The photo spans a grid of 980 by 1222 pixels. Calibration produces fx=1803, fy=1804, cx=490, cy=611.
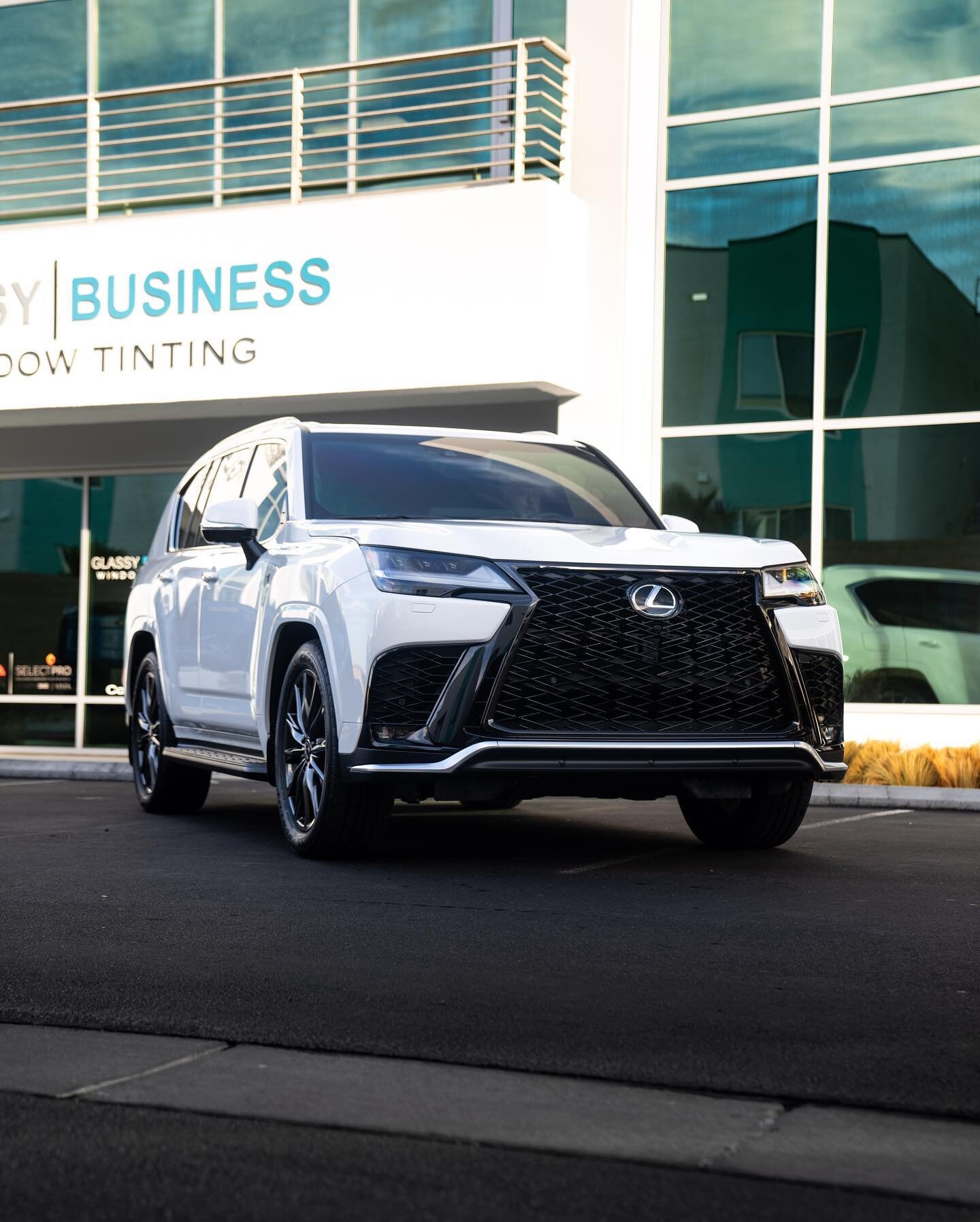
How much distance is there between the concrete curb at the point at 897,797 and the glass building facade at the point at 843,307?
3.11 metres

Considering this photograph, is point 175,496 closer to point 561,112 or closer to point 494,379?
point 494,379

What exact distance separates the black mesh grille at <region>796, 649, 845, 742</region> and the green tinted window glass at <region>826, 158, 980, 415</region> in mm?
8337

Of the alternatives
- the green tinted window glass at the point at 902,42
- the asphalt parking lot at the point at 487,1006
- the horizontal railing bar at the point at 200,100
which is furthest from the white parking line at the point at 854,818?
the horizontal railing bar at the point at 200,100

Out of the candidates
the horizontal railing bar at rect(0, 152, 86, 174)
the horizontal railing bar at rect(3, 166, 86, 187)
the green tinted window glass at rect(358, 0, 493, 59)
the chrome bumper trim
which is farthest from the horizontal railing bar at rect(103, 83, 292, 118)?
the chrome bumper trim

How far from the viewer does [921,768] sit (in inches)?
535

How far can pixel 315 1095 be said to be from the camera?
399cm

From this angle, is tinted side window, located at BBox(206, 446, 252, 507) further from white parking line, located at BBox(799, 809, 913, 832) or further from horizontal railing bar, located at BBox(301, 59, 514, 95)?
horizontal railing bar, located at BBox(301, 59, 514, 95)

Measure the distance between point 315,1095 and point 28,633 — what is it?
1674cm

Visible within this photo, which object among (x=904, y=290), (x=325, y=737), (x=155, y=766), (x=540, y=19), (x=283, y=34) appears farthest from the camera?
(x=283, y=34)

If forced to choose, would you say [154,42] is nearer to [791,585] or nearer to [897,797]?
[897,797]

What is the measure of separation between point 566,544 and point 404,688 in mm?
951

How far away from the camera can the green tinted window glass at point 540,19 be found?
17406 millimetres

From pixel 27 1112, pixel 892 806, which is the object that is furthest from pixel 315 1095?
pixel 892 806

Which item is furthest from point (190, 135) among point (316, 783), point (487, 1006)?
point (487, 1006)
